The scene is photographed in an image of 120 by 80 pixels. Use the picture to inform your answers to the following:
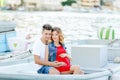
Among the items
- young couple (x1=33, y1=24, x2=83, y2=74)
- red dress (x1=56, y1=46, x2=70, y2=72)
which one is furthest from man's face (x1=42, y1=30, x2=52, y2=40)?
red dress (x1=56, y1=46, x2=70, y2=72)

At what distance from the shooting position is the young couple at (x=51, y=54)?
4.23 metres

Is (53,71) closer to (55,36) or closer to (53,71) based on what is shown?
(53,71)

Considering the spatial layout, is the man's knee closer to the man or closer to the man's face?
the man

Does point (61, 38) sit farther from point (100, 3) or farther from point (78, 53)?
point (100, 3)

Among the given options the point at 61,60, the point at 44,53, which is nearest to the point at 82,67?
the point at 61,60

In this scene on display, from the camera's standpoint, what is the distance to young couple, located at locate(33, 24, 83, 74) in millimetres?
4227

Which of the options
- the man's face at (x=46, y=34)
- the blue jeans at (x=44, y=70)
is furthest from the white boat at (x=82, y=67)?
the man's face at (x=46, y=34)

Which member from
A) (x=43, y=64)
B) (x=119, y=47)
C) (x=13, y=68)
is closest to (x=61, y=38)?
(x=43, y=64)

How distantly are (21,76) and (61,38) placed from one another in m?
0.50

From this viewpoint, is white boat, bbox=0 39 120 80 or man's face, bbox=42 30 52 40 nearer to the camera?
white boat, bbox=0 39 120 80

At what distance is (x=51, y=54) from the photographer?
4.30m

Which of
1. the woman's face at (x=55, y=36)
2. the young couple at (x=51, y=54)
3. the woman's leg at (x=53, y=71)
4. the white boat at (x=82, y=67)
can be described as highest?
the woman's face at (x=55, y=36)

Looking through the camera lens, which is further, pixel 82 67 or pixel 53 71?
pixel 82 67

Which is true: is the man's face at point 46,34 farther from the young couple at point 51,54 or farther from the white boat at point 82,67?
the white boat at point 82,67
